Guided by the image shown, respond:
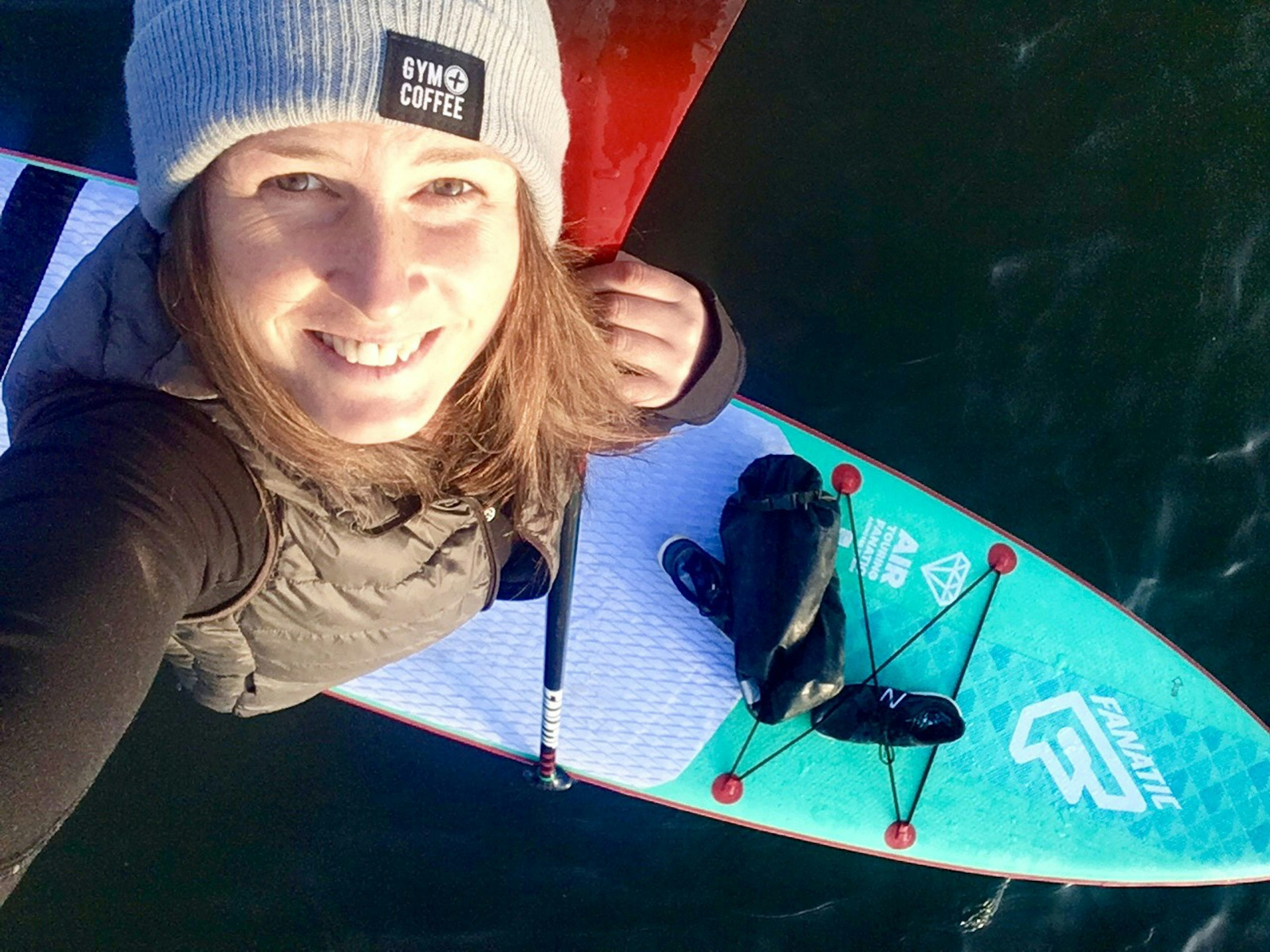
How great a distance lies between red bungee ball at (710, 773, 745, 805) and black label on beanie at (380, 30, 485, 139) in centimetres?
208

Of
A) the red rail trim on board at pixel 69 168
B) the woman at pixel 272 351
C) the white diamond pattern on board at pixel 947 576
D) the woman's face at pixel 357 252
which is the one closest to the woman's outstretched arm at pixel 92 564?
the woman at pixel 272 351

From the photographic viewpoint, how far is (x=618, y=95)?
1.76 m

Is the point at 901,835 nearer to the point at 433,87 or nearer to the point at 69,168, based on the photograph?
the point at 433,87

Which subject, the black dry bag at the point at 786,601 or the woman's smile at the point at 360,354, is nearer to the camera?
the woman's smile at the point at 360,354

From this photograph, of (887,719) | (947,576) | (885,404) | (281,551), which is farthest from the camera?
(885,404)

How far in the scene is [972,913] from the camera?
270 centimetres

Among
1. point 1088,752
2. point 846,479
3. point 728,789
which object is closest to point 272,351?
point 846,479

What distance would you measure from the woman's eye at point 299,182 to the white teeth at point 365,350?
0.17 m

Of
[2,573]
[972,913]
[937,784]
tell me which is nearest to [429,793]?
[937,784]

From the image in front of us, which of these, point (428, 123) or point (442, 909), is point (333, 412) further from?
point (442, 909)

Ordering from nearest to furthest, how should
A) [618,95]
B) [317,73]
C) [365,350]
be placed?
1. [317,73]
2. [365,350]
3. [618,95]

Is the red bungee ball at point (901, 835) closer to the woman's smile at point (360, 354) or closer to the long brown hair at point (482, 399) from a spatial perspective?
the long brown hair at point (482, 399)

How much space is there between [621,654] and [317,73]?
188 centimetres

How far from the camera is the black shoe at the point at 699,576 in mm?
2391
